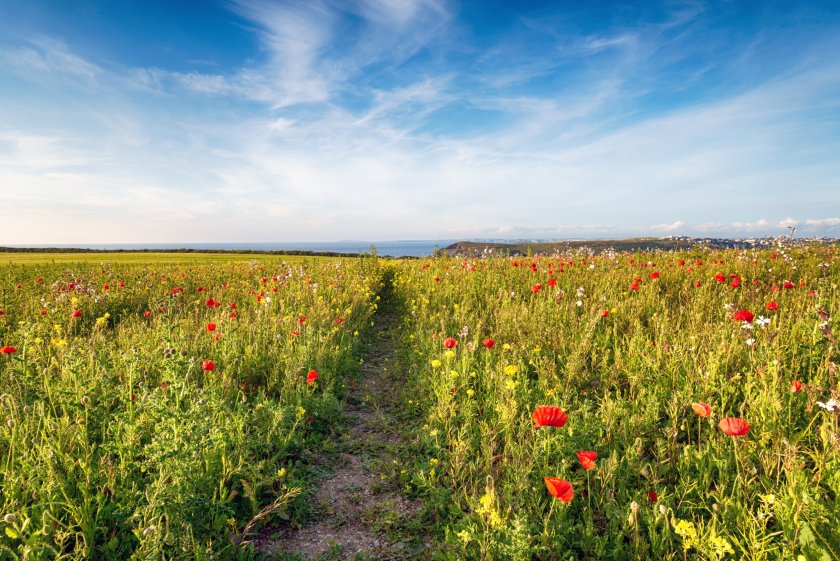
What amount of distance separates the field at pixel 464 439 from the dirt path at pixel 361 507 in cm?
3

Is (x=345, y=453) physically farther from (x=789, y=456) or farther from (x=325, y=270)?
(x=325, y=270)

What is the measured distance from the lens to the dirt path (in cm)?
270

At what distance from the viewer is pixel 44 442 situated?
285 cm

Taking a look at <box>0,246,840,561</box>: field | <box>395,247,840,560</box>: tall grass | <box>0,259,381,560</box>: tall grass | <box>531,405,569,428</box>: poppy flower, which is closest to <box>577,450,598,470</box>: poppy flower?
<box>0,246,840,561</box>: field

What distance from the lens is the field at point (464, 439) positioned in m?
2.29

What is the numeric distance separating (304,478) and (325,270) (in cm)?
940

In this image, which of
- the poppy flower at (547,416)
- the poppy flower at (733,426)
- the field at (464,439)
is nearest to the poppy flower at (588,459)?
the field at (464,439)

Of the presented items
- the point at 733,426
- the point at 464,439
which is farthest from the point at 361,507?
the point at 733,426

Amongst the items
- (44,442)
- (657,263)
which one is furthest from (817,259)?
(44,442)

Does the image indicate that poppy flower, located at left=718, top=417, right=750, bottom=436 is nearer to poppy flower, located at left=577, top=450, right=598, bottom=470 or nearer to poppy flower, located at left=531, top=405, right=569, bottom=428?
poppy flower, located at left=577, top=450, right=598, bottom=470

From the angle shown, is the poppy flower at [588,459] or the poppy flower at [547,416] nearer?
the poppy flower at [588,459]

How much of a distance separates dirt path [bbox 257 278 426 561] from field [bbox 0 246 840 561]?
0.10 feet

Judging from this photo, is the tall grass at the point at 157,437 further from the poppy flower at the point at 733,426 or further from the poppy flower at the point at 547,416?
the poppy flower at the point at 733,426

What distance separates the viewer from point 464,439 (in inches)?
142
